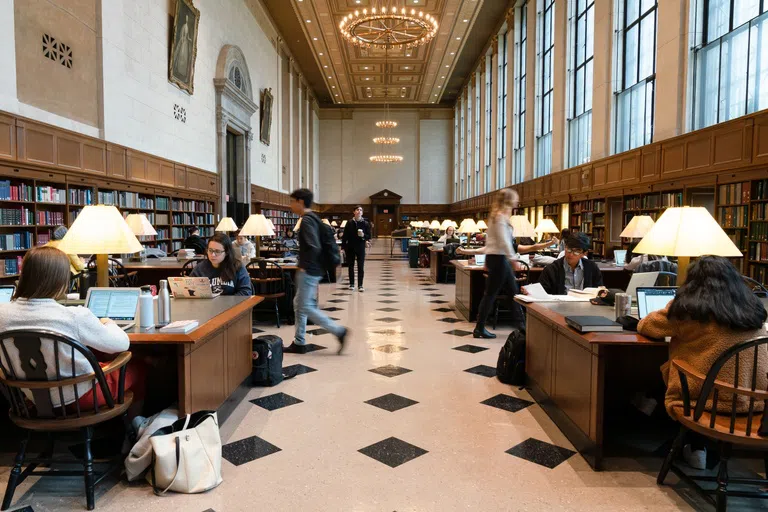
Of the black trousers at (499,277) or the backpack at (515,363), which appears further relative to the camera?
the black trousers at (499,277)

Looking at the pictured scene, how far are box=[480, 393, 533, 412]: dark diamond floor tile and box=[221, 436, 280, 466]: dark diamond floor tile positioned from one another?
143 centimetres

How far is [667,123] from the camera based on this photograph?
7355 mm

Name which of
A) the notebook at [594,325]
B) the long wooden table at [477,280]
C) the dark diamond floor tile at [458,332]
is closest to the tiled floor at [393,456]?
the notebook at [594,325]

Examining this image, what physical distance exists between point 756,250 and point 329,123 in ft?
81.1

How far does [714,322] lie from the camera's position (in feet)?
6.37

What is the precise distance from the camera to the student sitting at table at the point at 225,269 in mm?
3975

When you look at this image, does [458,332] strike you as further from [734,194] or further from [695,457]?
[734,194]

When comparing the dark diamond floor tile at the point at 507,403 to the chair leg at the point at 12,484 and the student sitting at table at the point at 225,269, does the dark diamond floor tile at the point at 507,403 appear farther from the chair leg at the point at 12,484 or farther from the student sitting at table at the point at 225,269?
the chair leg at the point at 12,484

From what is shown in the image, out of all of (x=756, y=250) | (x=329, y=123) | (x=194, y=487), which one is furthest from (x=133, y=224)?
(x=329, y=123)

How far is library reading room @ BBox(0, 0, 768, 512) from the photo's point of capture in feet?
6.70

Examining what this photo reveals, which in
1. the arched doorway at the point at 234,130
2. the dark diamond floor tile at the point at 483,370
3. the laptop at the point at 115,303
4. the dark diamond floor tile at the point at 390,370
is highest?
the arched doorway at the point at 234,130

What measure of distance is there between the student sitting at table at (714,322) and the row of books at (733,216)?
475 cm

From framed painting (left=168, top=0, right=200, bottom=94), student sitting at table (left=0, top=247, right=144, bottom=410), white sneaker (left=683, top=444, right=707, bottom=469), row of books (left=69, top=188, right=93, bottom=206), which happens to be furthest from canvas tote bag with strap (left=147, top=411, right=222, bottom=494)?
framed painting (left=168, top=0, right=200, bottom=94)

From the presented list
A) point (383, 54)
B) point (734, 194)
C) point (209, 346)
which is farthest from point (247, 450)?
point (383, 54)
